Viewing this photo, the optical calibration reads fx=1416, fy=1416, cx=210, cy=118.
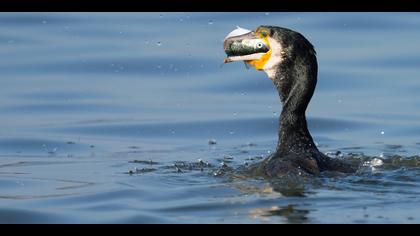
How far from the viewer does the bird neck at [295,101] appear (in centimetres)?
1112

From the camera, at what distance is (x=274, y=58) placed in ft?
36.9

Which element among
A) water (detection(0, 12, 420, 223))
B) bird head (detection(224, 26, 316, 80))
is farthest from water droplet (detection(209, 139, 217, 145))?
bird head (detection(224, 26, 316, 80))

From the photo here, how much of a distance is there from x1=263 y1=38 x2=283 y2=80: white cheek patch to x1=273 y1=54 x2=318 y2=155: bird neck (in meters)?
0.05

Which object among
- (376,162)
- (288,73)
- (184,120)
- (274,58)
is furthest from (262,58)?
(184,120)

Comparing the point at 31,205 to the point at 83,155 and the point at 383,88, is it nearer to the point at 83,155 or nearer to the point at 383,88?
the point at 83,155

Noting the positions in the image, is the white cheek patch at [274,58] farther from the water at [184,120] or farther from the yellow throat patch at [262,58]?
the water at [184,120]

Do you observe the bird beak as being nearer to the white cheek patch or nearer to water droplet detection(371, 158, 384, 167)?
the white cheek patch

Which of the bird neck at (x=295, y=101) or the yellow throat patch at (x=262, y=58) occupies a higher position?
the yellow throat patch at (x=262, y=58)

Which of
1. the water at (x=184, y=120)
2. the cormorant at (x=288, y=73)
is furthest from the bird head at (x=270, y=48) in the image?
the water at (x=184, y=120)

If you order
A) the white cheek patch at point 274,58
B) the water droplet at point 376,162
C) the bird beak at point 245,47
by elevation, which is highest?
the bird beak at point 245,47

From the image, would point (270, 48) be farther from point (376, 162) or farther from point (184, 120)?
point (184, 120)

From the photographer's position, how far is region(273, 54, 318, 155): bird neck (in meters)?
11.1

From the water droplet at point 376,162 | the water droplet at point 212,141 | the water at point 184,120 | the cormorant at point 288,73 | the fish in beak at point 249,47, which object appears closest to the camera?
the water at point 184,120

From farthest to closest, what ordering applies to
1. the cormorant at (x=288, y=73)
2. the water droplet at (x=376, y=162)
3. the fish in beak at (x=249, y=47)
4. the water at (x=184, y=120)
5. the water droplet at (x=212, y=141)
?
the water droplet at (x=212, y=141) < the water droplet at (x=376, y=162) < the fish in beak at (x=249, y=47) < the cormorant at (x=288, y=73) < the water at (x=184, y=120)
